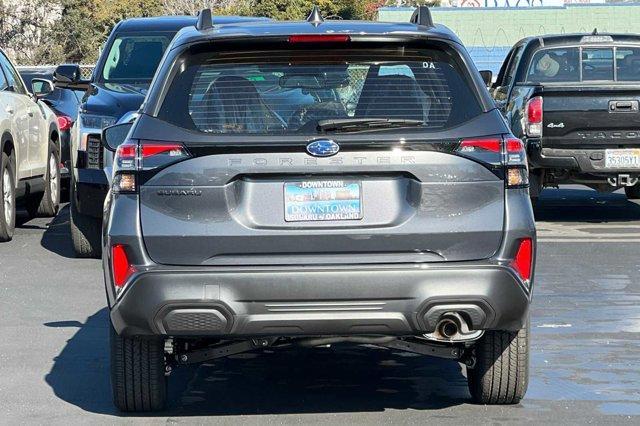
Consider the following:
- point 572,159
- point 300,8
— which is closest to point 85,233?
point 572,159

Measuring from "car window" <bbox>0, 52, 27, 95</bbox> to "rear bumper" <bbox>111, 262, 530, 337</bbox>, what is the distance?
882 cm

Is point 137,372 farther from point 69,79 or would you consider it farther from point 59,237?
point 59,237

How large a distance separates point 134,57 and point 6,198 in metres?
1.82

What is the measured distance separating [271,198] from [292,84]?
0.56 metres

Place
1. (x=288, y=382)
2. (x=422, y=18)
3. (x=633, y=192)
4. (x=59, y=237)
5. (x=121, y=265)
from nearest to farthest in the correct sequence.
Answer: (x=121, y=265), (x=422, y=18), (x=288, y=382), (x=59, y=237), (x=633, y=192)

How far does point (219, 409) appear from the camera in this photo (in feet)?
22.9

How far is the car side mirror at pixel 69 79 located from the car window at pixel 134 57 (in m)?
0.22

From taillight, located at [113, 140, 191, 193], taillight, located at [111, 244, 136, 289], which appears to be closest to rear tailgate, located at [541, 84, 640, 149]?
taillight, located at [113, 140, 191, 193]

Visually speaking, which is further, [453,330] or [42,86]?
[42,86]

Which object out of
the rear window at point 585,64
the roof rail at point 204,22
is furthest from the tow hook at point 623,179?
the roof rail at point 204,22

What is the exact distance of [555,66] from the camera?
16.5 meters

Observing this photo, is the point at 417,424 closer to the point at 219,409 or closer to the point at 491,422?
the point at 491,422

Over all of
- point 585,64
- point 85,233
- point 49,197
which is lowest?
point 49,197

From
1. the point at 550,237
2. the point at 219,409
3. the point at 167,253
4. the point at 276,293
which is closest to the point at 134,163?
the point at 167,253
